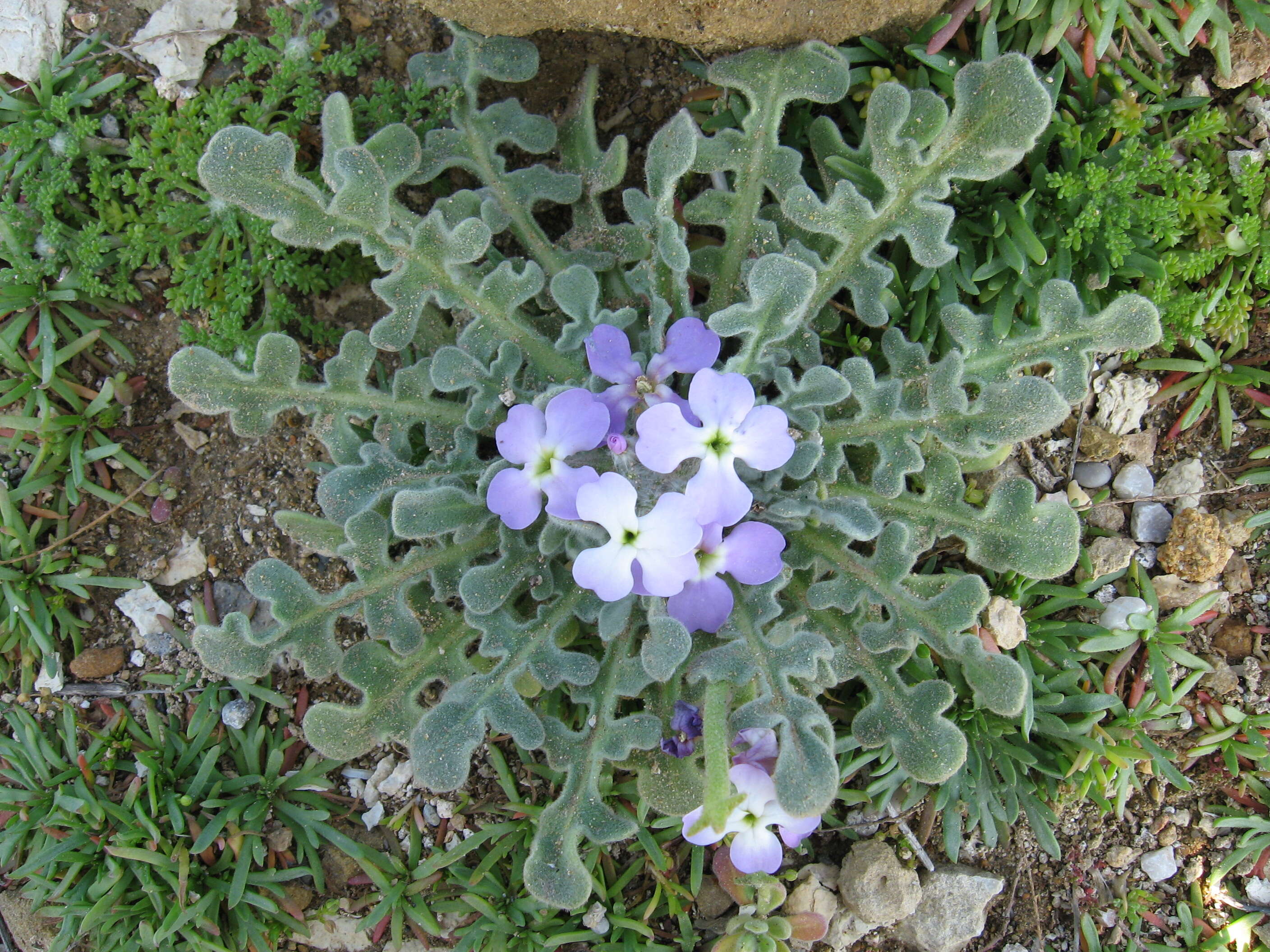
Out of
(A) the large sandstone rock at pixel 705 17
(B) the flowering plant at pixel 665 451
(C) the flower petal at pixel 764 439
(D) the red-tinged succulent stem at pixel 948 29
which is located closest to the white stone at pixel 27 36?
(B) the flowering plant at pixel 665 451

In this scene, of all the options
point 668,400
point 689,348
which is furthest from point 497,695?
point 689,348

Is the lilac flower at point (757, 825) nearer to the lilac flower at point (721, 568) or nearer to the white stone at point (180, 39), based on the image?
the lilac flower at point (721, 568)

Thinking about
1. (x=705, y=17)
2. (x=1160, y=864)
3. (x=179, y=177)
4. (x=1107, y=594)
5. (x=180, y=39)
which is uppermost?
(x=705, y=17)

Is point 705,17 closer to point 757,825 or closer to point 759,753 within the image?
point 759,753

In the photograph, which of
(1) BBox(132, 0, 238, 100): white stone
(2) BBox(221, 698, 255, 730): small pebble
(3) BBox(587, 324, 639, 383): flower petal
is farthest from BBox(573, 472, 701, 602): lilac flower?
(1) BBox(132, 0, 238, 100): white stone

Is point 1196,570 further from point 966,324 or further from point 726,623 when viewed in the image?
point 726,623
